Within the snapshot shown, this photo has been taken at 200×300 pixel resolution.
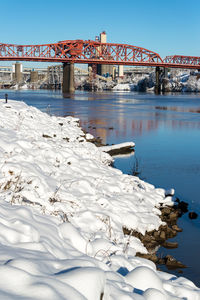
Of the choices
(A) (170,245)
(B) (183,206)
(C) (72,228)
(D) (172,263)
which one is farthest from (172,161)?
(C) (72,228)

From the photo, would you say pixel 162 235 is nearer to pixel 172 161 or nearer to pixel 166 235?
pixel 166 235

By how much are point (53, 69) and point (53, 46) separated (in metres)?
64.1

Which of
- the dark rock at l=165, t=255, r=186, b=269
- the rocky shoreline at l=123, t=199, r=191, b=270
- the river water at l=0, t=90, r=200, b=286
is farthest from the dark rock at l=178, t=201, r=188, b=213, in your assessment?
the dark rock at l=165, t=255, r=186, b=269

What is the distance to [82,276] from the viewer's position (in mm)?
2471

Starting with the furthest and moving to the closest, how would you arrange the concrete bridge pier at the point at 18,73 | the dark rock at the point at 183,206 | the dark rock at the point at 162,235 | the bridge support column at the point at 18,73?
the concrete bridge pier at the point at 18,73, the bridge support column at the point at 18,73, the dark rock at the point at 183,206, the dark rock at the point at 162,235

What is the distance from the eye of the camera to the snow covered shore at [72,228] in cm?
244

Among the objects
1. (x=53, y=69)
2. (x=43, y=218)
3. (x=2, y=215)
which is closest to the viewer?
(x=2, y=215)

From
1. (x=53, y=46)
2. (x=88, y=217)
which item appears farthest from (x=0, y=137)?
(x=53, y=46)

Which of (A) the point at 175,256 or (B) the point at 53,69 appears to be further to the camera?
(B) the point at 53,69

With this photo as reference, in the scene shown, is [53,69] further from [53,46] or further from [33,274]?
[33,274]

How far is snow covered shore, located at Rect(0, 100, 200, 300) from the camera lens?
2.44 meters

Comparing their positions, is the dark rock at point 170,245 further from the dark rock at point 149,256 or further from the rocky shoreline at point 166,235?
the dark rock at point 149,256

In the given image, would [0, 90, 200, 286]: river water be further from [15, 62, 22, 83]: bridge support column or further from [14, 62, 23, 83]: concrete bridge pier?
[14, 62, 23, 83]: concrete bridge pier

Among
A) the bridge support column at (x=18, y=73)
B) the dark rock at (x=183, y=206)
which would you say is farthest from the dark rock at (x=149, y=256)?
the bridge support column at (x=18, y=73)
